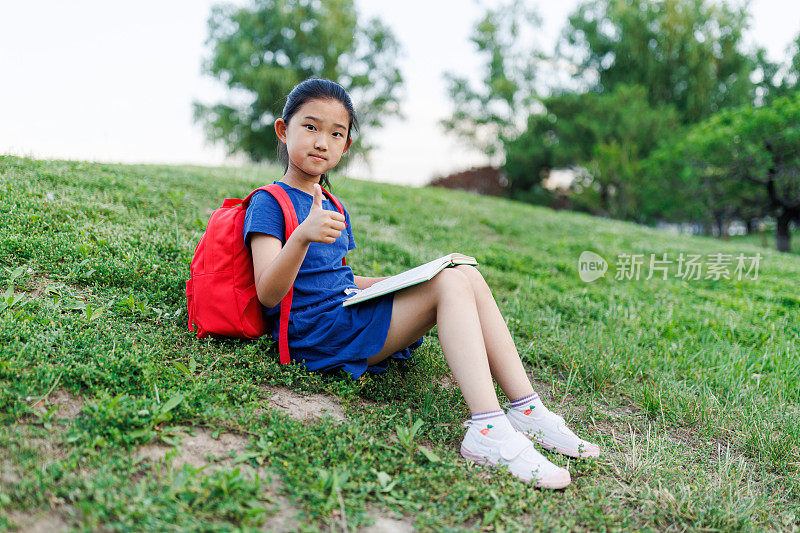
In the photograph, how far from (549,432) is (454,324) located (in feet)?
2.10

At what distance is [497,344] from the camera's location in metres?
2.44

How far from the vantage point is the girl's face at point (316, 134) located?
2.62 metres

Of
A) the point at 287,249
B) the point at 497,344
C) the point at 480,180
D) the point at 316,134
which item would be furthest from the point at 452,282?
the point at 480,180

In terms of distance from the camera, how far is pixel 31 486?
1.64m

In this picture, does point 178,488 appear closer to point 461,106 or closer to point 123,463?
point 123,463

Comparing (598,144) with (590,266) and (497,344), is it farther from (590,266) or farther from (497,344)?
(497,344)

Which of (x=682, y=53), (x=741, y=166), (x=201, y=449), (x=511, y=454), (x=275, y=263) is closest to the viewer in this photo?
(x=201, y=449)

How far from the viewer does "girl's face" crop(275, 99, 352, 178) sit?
2.62 meters

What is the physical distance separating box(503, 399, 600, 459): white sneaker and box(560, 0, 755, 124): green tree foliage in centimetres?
2183

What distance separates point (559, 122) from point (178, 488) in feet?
74.8

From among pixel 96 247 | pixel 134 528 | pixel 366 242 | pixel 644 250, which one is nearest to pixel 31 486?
pixel 134 528

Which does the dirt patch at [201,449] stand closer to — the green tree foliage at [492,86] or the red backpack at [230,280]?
the red backpack at [230,280]

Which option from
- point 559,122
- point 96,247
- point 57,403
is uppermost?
point 559,122

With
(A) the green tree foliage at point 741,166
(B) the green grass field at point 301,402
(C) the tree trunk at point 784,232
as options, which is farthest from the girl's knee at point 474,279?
(C) the tree trunk at point 784,232
